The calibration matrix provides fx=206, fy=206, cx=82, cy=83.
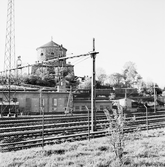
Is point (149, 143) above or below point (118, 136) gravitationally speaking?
below

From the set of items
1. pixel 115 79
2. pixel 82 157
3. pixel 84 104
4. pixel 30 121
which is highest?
pixel 115 79

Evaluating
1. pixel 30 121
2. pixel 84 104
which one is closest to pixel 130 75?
pixel 84 104

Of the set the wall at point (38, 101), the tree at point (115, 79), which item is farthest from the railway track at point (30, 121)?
the tree at point (115, 79)

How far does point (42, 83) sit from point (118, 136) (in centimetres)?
4255

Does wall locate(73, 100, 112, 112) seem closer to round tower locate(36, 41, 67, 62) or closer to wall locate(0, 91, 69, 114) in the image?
wall locate(0, 91, 69, 114)

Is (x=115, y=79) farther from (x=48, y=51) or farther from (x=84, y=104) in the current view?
(x=84, y=104)

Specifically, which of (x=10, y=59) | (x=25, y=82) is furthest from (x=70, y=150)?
(x=25, y=82)

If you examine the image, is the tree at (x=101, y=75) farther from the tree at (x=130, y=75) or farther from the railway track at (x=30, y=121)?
the railway track at (x=30, y=121)

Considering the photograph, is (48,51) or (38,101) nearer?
(38,101)

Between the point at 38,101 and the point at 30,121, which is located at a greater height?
the point at 38,101

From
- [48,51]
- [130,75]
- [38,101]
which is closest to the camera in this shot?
[38,101]

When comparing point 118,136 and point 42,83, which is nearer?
point 118,136

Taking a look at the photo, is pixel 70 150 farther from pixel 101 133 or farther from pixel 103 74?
pixel 103 74

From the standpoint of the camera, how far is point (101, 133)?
14.1 metres
